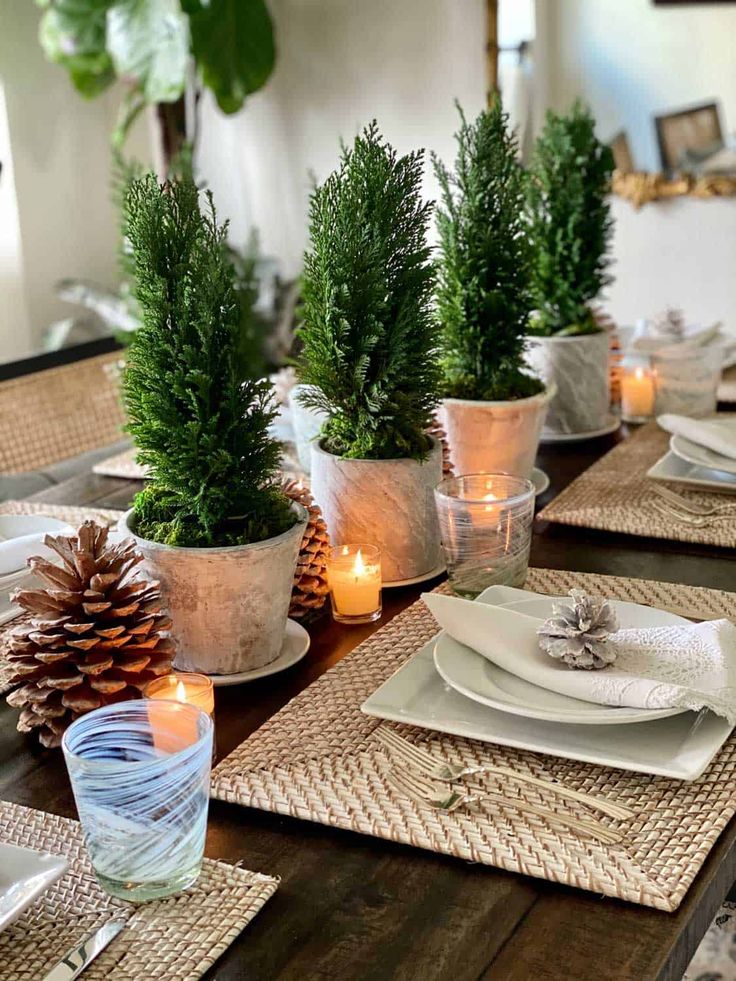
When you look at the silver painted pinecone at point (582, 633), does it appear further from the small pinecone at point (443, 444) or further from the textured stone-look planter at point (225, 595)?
the small pinecone at point (443, 444)

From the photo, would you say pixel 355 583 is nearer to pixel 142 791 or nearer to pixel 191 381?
pixel 191 381

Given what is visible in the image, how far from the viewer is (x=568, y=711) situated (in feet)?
2.99

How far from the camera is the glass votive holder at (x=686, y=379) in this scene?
174cm

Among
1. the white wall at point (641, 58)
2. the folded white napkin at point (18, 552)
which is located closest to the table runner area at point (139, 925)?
the folded white napkin at point (18, 552)

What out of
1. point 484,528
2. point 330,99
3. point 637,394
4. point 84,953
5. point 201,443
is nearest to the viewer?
point 84,953

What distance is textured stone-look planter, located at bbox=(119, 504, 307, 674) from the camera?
3.39 ft

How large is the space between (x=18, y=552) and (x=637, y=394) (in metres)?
1.01

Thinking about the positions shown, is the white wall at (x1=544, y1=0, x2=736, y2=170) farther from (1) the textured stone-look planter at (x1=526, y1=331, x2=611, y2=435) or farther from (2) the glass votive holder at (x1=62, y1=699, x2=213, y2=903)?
(2) the glass votive holder at (x1=62, y1=699, x2=213, y2=903)

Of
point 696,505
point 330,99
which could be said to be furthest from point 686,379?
point 330,99

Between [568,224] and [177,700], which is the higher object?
[568,224]

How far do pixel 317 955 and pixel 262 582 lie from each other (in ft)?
1.30

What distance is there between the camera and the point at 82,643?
951 mm

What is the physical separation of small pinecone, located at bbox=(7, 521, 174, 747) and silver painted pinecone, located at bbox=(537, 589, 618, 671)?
313 mm

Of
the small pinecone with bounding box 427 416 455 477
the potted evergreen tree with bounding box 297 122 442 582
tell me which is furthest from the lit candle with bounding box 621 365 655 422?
the potted evergreen tree with bounding box 297 122 442 582
